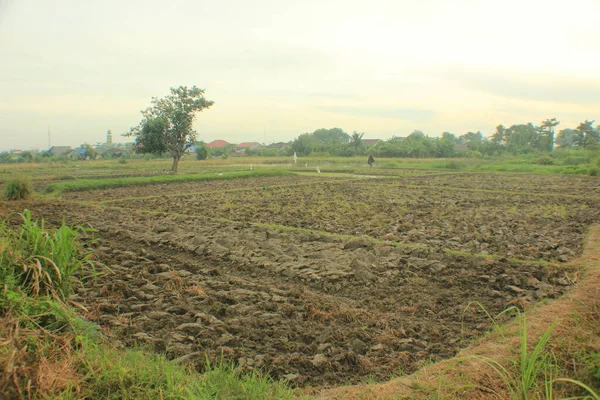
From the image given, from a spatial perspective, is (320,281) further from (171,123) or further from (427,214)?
(171,123)

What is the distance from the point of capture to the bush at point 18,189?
1289 cm

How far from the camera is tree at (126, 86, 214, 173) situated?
78.7 feet

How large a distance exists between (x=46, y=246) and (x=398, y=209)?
8.97 meters

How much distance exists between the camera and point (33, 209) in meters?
11.3

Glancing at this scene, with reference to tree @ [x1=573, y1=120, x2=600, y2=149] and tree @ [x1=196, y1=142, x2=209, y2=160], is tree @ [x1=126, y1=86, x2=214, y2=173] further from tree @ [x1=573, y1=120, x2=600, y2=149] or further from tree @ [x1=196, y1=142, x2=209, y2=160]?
tree @ [x1=573, y1=120, x2=600, y2=149]

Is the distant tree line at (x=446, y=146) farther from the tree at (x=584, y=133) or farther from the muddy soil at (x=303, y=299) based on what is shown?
the muddy soil at (x=303, y=299)

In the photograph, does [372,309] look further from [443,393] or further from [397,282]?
[443,393]

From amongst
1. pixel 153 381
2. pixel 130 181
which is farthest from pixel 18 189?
pixel 153 381

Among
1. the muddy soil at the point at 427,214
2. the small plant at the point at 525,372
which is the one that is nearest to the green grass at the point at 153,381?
the small plant at the point at 525,372

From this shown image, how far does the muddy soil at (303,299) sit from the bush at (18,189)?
7.30 meters

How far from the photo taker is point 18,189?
12984 millimetres

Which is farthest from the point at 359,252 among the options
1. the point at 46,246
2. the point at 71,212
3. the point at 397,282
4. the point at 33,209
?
the point at 33,209

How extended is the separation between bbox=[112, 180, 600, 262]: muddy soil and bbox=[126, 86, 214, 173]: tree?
32.1 ft

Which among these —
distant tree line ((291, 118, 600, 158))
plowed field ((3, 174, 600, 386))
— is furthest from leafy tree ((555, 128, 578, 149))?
plowed field ((3, 174, 600, 386))
